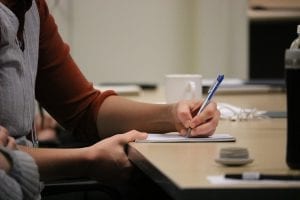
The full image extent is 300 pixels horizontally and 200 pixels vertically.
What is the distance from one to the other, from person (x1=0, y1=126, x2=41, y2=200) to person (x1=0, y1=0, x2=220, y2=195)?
26 centimetres

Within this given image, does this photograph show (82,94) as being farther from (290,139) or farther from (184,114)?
(290,139)

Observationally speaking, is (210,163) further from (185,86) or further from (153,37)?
(153,37)

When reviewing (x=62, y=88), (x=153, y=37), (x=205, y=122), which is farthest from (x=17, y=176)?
(x=153, y=37)

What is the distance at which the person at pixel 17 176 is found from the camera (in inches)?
37.5

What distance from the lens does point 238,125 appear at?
5.50 ft

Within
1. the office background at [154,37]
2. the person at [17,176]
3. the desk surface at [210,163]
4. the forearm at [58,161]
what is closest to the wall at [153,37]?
the office background at [154,37]

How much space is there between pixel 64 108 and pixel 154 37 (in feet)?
9.86

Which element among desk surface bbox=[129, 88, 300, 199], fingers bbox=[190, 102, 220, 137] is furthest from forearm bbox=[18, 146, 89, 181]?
fingers bbox=[190, 102, 220, 137]

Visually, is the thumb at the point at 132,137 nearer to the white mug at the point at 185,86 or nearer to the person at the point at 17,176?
the person at the point at 17,176

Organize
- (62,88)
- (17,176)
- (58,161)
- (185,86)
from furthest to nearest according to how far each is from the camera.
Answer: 1. (185,86)
2. (62,88)
3. (58,161)
4. (17,176)

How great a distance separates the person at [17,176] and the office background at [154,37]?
3.62m

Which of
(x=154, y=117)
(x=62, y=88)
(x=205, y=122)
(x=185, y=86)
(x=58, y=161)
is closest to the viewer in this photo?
(x=58, y=161)

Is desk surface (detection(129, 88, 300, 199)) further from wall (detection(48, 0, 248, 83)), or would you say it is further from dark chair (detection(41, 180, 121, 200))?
wall (detection(48, 0, 248, 83))

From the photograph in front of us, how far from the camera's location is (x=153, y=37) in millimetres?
4723
